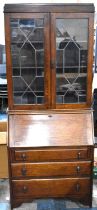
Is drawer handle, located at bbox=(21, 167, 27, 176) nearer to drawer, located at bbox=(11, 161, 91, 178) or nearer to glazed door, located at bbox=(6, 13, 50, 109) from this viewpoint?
drawer, located at bbox=(11, 161, 91, 178)

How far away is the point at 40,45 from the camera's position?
1.99 meters

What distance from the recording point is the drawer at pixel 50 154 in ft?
6.72

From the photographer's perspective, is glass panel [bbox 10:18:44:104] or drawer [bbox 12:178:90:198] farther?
drawer [bbox 12:178:90:198]

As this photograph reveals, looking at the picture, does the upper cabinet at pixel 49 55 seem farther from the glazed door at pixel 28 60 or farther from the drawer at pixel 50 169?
the drawer at pixel 50 169

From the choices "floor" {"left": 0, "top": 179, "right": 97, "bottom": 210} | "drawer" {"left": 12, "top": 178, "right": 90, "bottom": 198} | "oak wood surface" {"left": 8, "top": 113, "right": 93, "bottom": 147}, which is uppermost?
"oak wood surface" {"left": 8, "top": 113, "right": 93, "bottom": 147}

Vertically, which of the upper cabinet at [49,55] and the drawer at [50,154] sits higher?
the upper cabinet at [49,55]

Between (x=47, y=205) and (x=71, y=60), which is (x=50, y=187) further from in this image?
(x=71, y=60)

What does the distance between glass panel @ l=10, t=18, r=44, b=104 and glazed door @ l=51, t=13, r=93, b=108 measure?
0.12 metres

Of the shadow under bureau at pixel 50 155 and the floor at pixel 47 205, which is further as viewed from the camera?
the floor at pixel 47 205

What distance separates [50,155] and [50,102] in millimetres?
472

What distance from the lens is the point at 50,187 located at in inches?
84.4

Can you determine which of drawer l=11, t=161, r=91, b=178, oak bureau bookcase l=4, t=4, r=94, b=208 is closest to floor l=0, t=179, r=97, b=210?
oak bureau bookcase l=4, t=4, r=94, b=208

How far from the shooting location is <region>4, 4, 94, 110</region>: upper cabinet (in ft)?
6.23

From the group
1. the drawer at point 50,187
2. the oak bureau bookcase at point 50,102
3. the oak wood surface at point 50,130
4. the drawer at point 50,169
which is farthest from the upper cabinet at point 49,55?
the drawer at point 50,187
